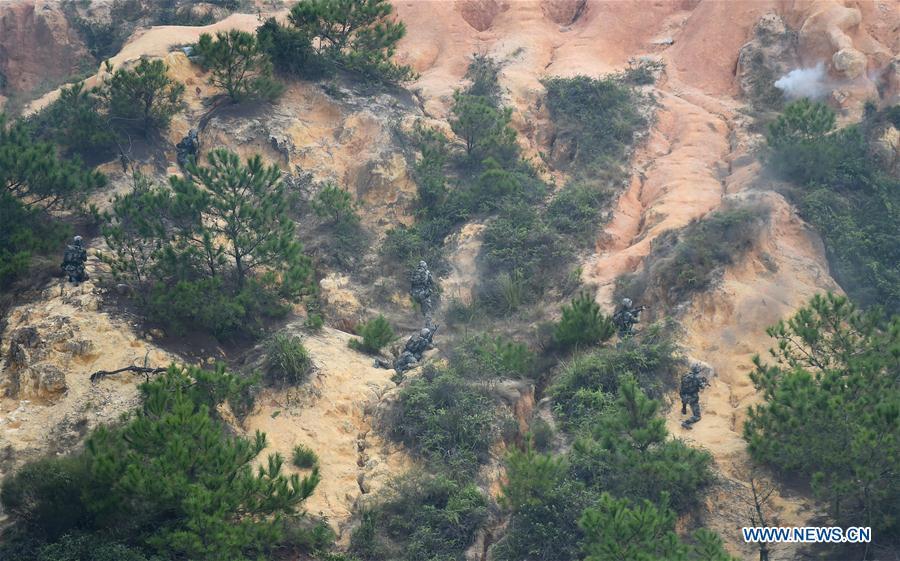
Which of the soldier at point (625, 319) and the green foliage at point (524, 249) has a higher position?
the soldier at point (625, 319)

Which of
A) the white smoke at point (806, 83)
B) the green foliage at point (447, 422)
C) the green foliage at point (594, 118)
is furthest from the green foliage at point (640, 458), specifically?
the white smoke at point (806, 83)

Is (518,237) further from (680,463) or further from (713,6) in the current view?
(713,6)

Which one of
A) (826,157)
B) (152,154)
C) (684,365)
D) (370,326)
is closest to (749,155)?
(826,157)

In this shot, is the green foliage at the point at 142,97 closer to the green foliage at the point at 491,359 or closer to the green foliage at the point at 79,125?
the green foliage at the point at 79,125

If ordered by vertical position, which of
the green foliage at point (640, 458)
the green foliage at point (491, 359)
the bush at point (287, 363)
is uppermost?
the green foliage at point (640, 458)

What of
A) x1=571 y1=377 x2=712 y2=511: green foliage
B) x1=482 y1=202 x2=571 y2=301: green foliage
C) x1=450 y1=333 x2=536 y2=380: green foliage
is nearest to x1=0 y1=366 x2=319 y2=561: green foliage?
x1=571 y1=377 x2=712 y2=511: green foliage

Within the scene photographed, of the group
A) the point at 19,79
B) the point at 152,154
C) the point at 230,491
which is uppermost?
the point at 230,491

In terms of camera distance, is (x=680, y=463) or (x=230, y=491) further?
(x=680, y=463)
